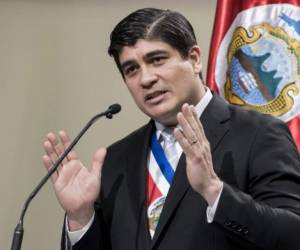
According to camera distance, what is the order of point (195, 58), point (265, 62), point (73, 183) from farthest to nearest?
1. point (265, 62)
2. point (195, 58)
3. point (73, 183)

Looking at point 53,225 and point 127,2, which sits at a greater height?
point 127,2

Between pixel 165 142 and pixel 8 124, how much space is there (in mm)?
1257

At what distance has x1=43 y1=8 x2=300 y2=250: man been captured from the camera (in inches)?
53.1

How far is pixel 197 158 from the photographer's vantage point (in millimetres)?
1338

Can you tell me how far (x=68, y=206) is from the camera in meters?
1.62

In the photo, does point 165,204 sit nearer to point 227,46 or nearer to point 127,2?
point 227,46

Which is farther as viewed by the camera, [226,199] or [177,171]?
[177,171]

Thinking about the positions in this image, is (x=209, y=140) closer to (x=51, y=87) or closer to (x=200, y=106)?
(x=200, y=106)

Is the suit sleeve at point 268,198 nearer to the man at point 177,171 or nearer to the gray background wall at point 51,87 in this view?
the man at point 177,171

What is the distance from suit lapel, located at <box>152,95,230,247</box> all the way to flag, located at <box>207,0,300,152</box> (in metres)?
0.65

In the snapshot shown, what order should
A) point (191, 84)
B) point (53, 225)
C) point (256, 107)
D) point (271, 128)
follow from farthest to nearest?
point (53, 225), point (256, 107), point (191, 84), point (271, 128)

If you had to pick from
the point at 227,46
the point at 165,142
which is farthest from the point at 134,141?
the point at 227,46

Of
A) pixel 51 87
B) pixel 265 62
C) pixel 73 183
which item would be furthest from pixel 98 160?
pixel 51 87

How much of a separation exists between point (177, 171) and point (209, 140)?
12 centimetres
